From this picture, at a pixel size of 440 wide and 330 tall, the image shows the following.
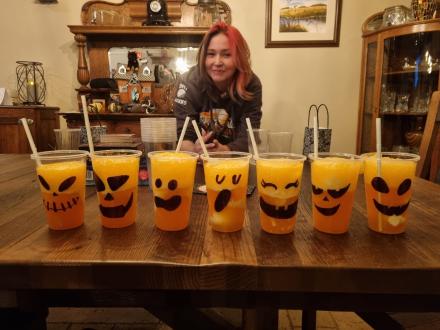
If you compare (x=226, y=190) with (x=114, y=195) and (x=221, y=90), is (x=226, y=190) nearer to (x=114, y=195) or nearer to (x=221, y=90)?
(x=114, y=195)

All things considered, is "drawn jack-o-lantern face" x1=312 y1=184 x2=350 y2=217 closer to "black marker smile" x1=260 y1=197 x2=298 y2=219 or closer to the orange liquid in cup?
"black marker smile" x1=260 y1=197 x2=298 y2=219

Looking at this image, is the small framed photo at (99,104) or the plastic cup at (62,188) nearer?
the plastic cup at (62,188)

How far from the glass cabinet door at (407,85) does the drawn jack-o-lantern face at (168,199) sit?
277 cm

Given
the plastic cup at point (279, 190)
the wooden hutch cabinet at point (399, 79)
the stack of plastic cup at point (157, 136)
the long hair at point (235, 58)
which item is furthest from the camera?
the wooden hutch cabinet at point (399, 79)

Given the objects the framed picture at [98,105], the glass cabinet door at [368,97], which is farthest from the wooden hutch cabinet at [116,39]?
the glass cabinet door at [368,97]

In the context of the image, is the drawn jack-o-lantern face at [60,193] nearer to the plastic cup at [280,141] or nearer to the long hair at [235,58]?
the plastic cup at [280,141]

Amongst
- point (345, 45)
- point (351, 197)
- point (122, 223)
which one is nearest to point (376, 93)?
point (345, 45)

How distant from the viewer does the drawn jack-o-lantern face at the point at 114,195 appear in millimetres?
687

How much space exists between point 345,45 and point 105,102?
2293 mm

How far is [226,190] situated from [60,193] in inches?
13.0

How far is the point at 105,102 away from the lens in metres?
3.17

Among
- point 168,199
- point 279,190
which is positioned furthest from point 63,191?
point 279,190

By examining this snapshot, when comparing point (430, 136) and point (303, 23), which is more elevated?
point (303, 23)

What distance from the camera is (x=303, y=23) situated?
3.16 metres
